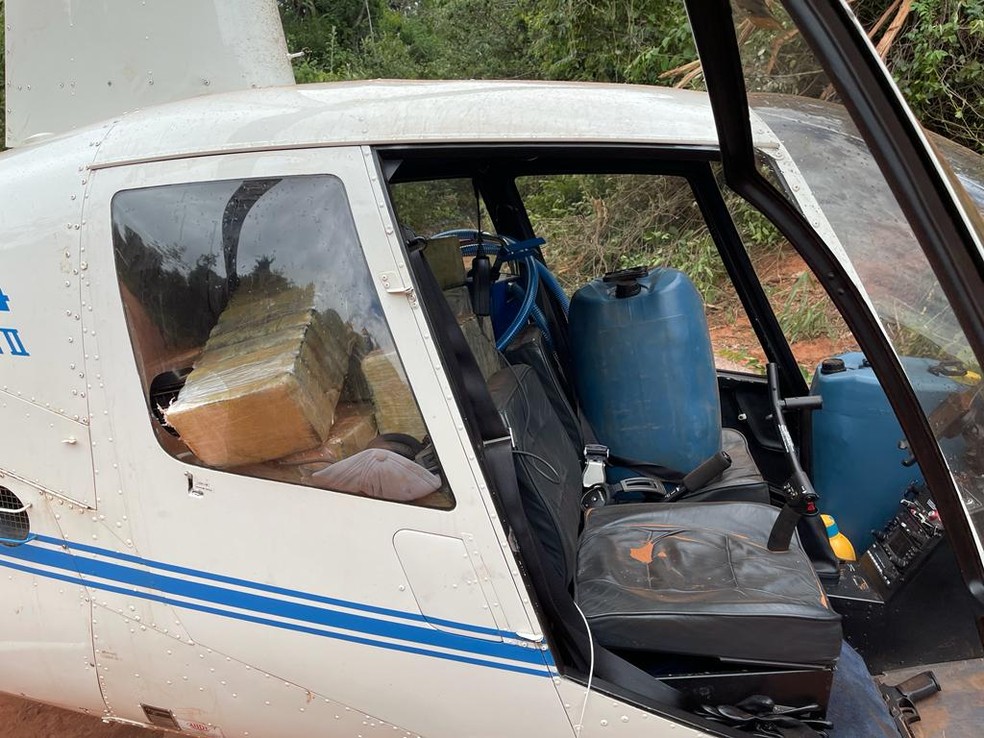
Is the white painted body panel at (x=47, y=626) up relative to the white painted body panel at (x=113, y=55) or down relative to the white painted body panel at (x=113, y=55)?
down

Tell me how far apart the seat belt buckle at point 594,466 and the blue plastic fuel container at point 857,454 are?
0.79 m

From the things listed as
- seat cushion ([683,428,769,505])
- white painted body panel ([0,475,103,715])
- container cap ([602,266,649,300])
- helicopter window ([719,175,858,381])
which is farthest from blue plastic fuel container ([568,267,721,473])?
helicopter window ([719,175,858,381])

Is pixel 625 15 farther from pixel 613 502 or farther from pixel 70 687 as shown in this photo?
pixel 70 687

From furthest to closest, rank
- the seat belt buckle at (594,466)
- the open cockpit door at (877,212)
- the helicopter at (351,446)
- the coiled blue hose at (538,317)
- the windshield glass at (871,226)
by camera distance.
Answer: the coiled blue hose at (538,317), the seat belt buckle at (594,466), the helicopter at (351,446), the windshield glass at (871,226), the open cockpit door at (877,212)

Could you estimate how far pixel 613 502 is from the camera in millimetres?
2533

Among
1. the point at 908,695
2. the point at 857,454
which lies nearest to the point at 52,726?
the point at 908,695

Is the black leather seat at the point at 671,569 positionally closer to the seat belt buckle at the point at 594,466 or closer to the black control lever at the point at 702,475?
the seat belt buckle at the point at 594,466

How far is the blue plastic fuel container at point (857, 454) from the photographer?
2449 millimetres

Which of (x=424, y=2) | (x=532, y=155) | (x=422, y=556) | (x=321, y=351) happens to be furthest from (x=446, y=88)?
(x=424, y=2)

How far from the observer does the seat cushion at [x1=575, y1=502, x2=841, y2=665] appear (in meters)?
1.65

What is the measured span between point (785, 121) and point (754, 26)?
0.33 m

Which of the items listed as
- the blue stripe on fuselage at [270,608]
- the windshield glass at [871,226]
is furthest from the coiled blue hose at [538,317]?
the blue stripe on fuselage at [270,608]

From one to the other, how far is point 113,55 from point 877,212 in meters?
2.22

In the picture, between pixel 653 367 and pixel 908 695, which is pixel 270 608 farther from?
pixel 908 695
